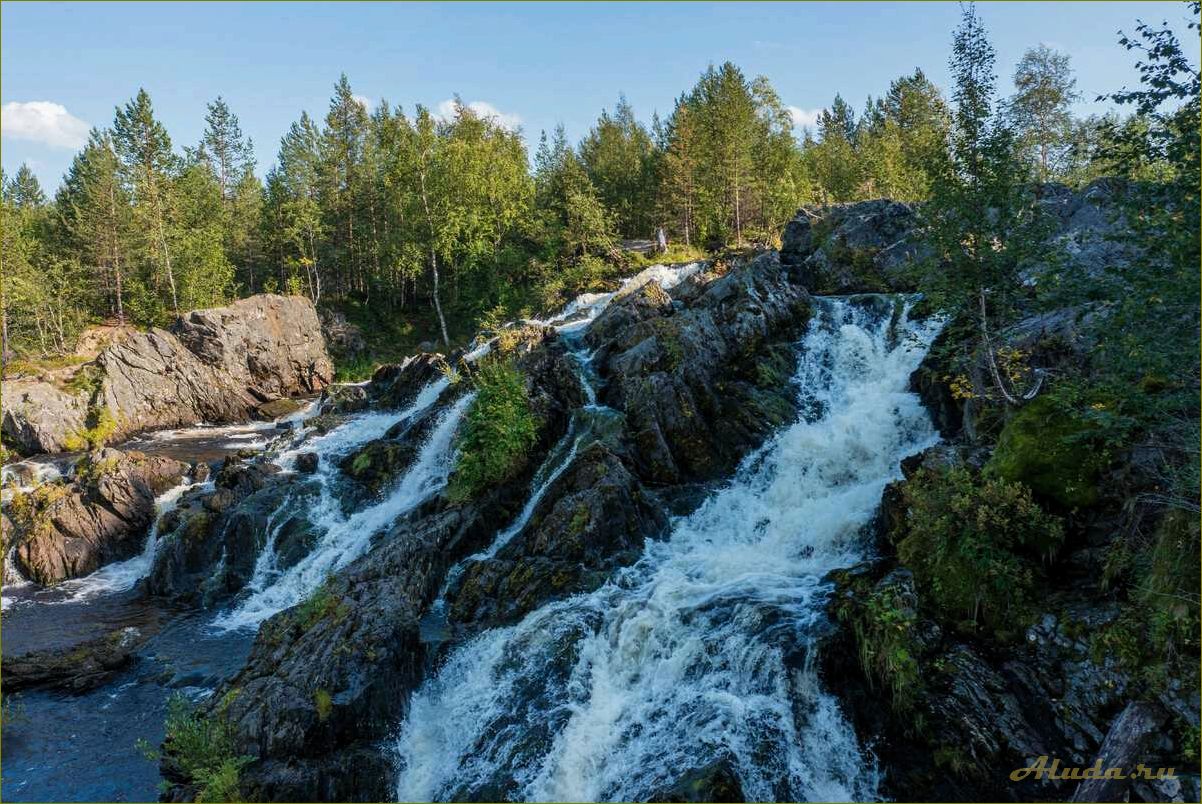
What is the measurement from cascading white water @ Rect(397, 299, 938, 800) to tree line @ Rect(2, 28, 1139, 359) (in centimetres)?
2913

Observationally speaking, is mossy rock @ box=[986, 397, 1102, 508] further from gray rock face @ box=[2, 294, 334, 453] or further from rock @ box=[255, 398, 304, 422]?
gray rock face @ box=[2, 294, 334, 453]

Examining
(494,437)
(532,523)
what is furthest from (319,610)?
(494,437)

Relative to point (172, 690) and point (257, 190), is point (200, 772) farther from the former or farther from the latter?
point (257, 190)

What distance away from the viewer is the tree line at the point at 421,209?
50312 millimetres

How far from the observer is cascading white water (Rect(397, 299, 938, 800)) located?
1112cm

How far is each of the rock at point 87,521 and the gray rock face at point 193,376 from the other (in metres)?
13.2

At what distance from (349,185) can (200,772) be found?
5839 cm

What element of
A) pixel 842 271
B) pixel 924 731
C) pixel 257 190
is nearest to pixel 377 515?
pixel 924 731

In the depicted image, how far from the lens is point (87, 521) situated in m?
25.1

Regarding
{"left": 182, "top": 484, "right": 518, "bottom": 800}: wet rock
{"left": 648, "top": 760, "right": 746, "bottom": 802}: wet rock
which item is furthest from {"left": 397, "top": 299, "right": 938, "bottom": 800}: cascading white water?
{"left": 182, "top": 484, "right": 518, "bottom": 800}: wet rock

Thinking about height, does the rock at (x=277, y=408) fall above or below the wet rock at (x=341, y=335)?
below

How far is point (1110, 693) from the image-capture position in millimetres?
9867

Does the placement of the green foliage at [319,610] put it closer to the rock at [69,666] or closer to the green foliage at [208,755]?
the green foliage at [208,755]

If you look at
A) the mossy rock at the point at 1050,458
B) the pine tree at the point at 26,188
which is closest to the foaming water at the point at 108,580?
the mossy rock at the point at 1050,458
